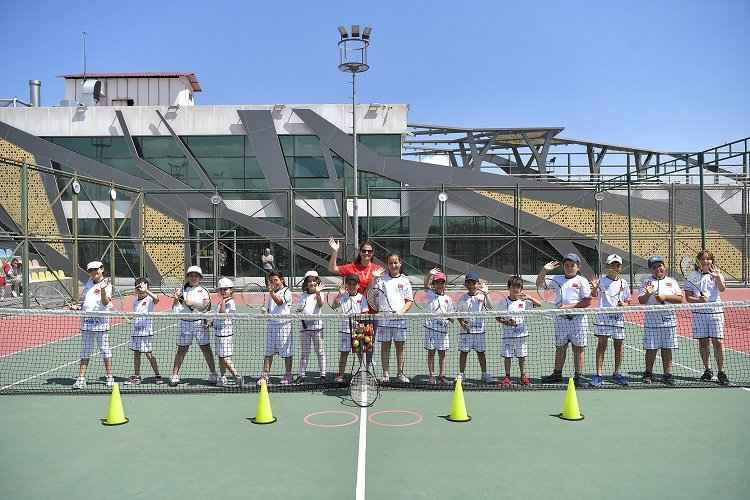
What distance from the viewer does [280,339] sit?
8.72m

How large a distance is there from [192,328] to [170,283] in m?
17.5

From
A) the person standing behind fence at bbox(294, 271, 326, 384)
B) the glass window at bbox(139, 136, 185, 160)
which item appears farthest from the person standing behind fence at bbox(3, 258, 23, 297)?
the person standing behind fence at bbox(294, 271, 326, 384)

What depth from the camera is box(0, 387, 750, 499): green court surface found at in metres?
5.07

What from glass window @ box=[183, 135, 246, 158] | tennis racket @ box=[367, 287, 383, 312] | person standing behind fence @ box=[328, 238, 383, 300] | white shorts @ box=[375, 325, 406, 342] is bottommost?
white shorts @ box=[375, 325, 406, 342]

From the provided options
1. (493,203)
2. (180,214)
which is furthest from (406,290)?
(180,214)

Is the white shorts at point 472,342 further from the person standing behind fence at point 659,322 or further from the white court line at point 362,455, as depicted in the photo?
the person standing behind fence at point 659,322

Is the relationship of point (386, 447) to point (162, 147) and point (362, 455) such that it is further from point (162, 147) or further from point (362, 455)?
point (162, 147)

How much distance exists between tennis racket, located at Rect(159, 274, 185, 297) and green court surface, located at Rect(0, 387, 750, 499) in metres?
16.1

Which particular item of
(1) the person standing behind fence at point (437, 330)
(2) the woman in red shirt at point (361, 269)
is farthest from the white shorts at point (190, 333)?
(1) the person standing behind fence at point (437, 330)

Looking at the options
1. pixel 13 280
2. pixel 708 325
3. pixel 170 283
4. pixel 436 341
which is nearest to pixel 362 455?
pixel 436 341

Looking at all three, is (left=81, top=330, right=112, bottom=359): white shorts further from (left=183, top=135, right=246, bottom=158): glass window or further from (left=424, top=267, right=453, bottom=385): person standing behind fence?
(left=183, top=135, right=246, bottom=158): glass window

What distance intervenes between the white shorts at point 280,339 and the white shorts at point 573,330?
396 centimetres

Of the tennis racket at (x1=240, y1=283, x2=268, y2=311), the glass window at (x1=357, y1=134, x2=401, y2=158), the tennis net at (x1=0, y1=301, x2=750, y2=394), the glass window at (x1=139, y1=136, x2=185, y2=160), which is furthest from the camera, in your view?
the glass window at (x1=139, y1=136, x2=185, y2=160)

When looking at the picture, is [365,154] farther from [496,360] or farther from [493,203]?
[496,360]
